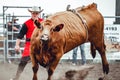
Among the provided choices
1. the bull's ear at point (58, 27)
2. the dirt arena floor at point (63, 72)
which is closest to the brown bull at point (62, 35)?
the bull's ear at point (58, 27)

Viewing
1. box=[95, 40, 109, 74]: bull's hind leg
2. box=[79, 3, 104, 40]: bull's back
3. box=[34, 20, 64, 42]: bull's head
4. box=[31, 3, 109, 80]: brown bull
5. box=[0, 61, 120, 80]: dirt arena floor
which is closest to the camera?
box=[34, 20, 64, 42]: bull's head

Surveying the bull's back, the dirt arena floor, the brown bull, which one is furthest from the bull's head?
the dirt arena floor

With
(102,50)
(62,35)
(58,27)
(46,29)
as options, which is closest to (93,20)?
(102,50)

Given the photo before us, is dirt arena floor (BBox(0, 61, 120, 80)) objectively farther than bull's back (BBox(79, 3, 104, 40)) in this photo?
Yes

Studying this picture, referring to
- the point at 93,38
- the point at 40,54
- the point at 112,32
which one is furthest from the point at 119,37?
the point at 40,54

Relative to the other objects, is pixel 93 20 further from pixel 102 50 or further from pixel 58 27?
pixel 58 27

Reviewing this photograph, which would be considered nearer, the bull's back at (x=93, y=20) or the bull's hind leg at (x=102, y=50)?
the bull's back at (x=93, y=20)

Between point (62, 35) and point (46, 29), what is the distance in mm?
557

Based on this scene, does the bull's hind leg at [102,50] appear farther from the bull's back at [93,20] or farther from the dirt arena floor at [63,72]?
the dirt arena floor at [63,72]

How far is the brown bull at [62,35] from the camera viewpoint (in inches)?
269

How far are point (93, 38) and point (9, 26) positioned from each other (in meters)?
4.86

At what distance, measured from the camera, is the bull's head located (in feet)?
21.7

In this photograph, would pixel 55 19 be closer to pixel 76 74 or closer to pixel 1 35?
pixel 76 74

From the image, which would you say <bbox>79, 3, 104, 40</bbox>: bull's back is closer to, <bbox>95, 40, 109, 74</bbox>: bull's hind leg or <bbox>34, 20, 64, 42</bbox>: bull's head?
<bbox>95, 40, 109, 74</bbox>: bull's hind leg
